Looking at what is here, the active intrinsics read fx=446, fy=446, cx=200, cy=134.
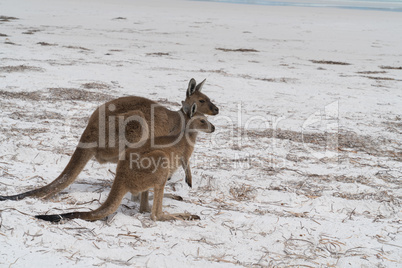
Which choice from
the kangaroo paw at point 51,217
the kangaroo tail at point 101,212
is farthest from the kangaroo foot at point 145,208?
the kangaroo paw at point 51,217

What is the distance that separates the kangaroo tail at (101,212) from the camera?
2.74 metres

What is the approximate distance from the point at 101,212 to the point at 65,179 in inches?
22.8

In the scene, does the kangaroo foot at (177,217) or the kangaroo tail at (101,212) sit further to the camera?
the kangaroo foot at (177,217)

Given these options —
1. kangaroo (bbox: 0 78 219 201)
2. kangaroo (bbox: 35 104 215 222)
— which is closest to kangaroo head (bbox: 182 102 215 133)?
kangaroo (bbox: 0 78 219 201)

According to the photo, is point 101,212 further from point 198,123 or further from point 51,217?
point 198,123

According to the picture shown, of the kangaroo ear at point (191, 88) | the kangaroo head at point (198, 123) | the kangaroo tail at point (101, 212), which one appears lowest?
the kangaroo tail at point (101, 212)

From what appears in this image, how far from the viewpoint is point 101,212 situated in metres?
2.89

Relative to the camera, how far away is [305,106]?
6.92 m

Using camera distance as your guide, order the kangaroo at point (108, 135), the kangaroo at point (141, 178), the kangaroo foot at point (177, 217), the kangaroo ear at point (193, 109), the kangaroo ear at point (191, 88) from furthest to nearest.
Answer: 1. the kangaroo ear at point (191, 88)
2. the kangaroo ear at point (193, 109)
3. the kangaroo at point (108, 135)
4. the kangaroo foot at point (177, 217)
5. the kangaroo at point (141, 178)

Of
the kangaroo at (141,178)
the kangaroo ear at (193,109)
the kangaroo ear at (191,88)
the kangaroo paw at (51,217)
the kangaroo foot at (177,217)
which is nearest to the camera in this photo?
the kangaroo paw at (51,217)

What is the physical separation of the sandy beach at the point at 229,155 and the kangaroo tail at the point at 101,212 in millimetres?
57

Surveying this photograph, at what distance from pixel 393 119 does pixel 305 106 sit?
1279mm

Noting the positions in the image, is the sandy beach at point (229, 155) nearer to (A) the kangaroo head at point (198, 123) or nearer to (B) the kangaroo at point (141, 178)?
(B) the kangaroo at point (141, 178)

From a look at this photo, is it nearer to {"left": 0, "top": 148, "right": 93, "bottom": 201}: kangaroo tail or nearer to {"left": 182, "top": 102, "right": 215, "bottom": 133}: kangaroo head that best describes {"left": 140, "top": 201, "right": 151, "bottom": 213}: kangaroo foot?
{"left": 0, "top": 148, "right": 93, "bottom": 201}: kangaroo tail
